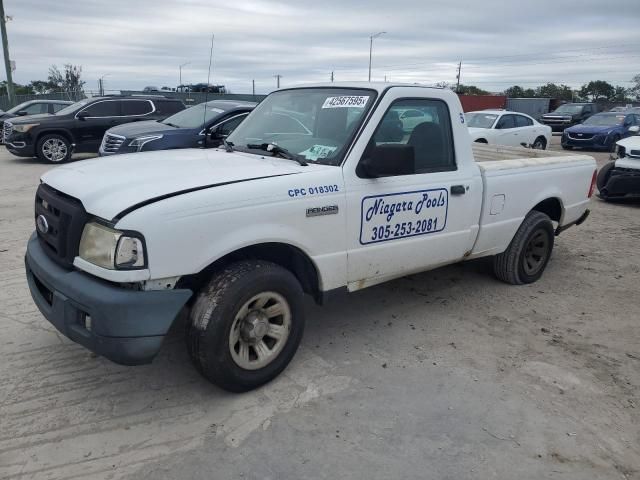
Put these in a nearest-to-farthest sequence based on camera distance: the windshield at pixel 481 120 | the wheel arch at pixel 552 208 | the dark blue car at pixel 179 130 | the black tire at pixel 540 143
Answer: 1. the wheel arch at pixel 552 208
2. the dark blue car at pixel 179 130
3. the windshield at pixel 481 120
4. the black tire at pixel 540 143

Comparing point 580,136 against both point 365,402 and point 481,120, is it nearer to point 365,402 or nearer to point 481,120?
point 481,120

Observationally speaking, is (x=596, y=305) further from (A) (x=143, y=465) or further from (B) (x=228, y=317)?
(A) (x=143, y=465)

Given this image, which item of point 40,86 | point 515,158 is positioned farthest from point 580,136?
point 40,86

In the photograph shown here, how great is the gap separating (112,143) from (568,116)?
23.0m

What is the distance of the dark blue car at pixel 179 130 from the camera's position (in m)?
9.43

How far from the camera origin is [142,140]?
940 cm

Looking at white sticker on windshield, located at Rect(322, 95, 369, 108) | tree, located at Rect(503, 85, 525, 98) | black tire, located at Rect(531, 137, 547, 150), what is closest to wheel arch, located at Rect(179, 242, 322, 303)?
white sticker on windshield, located at Rect(322, 95, 369, 108)

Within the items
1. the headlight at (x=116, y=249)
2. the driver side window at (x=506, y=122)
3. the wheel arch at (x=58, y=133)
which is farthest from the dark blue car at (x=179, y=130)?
the driver side window at (x=506, y=122)

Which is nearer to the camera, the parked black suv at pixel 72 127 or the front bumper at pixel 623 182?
the front bumper at pixel 623 182

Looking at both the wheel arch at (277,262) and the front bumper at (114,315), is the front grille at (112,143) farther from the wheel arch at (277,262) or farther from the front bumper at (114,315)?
the front bumper at (114,315)

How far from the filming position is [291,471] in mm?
2676

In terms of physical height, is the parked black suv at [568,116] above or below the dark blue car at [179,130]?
above

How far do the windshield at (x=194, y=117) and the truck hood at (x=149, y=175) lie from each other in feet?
20.9

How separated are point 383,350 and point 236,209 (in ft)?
5.54
